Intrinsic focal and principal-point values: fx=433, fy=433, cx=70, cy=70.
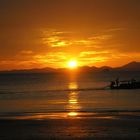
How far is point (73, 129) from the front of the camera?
76.0 ft

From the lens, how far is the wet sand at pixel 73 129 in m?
20.7

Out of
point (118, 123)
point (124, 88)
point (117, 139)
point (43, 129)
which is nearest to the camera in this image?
point (117, 139)

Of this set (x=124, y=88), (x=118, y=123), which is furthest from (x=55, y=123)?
(x=124, y=88)

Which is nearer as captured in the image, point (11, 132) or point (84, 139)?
point (84, 139)

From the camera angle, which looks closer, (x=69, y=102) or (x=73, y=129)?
(x=73, y=129)

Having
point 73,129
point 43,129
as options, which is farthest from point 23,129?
point 73,129

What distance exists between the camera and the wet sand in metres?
20.7

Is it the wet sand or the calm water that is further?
the calm water

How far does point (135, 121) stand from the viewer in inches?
1059

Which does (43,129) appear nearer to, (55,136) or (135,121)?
(55,136)

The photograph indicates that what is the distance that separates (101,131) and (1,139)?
519 cm

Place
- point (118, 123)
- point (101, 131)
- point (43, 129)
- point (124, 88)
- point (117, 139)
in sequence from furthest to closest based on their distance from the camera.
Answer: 1. point (124, 88)
2. point (118, 123)
3. point (43, 129)
4. point (101, 131)
5. point (117, 139)

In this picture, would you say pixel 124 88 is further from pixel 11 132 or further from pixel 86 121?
pixel 11 132

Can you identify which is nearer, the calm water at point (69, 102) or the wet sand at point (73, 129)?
the wet sand at point (73, 129)
